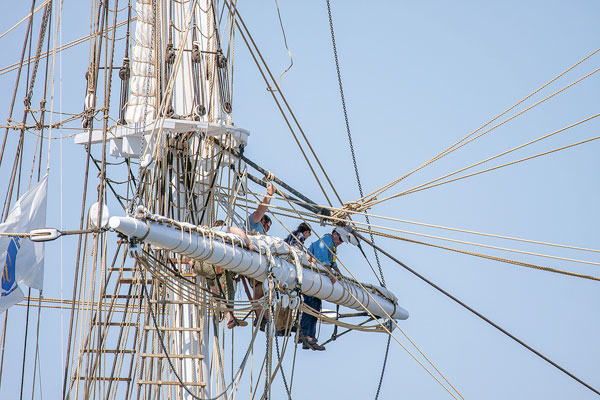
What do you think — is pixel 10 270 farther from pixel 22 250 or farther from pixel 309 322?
pixel 309 322

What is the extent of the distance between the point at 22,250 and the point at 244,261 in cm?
310

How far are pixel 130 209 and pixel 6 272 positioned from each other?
8.30 feet

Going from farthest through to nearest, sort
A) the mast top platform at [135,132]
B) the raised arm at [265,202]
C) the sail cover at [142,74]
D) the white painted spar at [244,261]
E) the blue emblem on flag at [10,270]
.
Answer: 1. the sail cover at [142,74]
2. the mast top platform at [135,132]
3. the raised arm at [265,202]
4. the blue emblem on flag at [10,270]
5. the white painted spar at [244,261]

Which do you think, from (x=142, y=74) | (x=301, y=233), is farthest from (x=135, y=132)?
(x=301, y=233)

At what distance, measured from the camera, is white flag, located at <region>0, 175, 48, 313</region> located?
2197cm

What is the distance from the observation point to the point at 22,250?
22375 millimetres

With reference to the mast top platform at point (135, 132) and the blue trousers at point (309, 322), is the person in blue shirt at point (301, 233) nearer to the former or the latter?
the blue trousers at point (309, 322)

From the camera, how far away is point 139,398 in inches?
901

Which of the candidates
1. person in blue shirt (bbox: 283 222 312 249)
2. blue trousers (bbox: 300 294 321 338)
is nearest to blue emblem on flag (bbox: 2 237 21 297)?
person in blue shirt (bbox: 283 222 312 249)

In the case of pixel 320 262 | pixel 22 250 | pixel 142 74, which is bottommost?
pixel 320 262

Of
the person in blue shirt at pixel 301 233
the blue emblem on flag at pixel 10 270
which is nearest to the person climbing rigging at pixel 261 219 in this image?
the person in blue shirt at pixel 301 233

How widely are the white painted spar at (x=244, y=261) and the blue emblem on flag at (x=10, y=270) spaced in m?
2.61

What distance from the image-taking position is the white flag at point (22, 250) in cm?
2197

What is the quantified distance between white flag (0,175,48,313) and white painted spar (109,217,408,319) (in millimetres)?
2623
